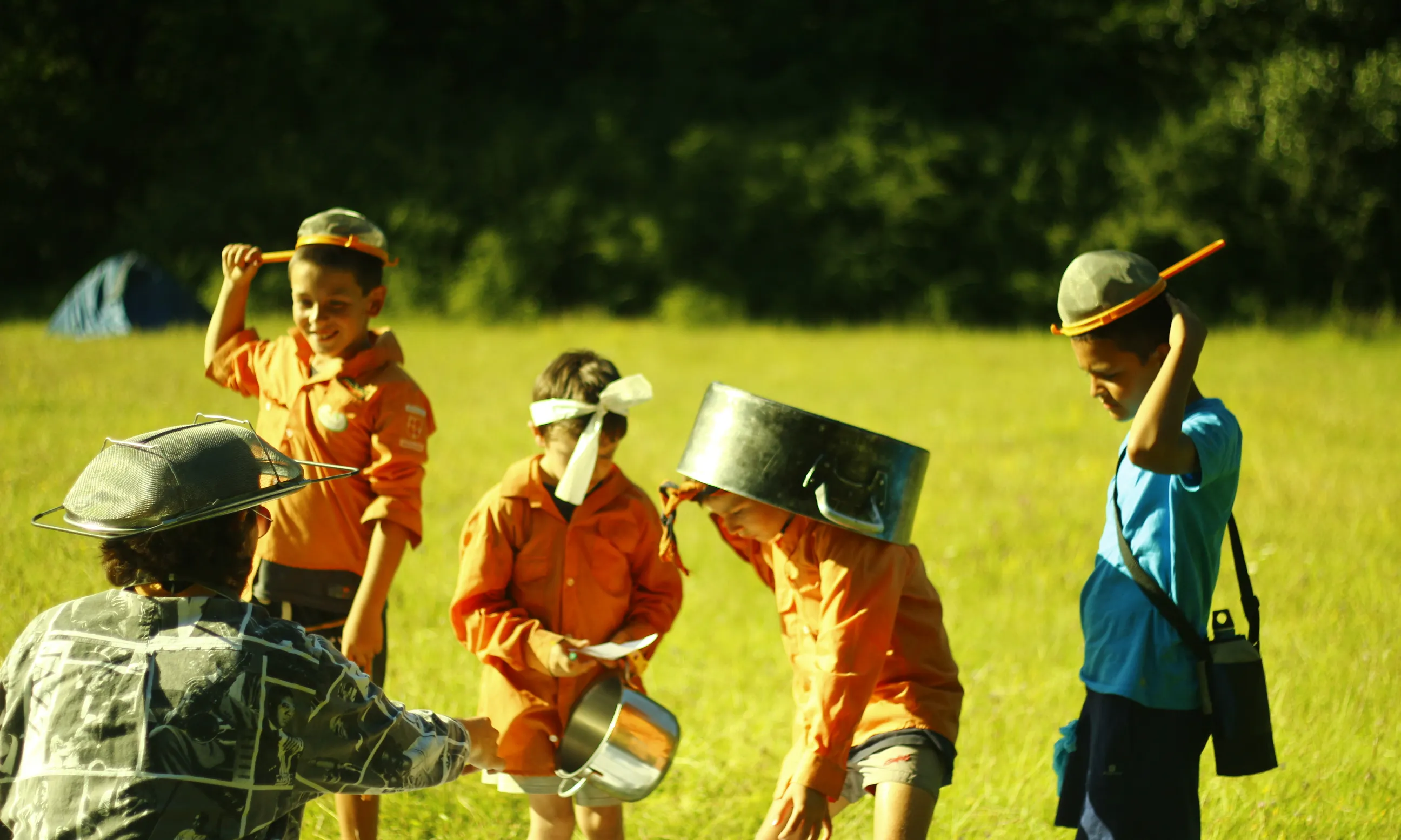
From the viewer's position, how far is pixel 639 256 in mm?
22891

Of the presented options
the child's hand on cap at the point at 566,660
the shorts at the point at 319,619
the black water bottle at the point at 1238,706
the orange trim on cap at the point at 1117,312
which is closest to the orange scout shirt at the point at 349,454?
the shorts at the point at 319,619

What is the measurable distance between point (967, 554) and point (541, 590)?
14.9 feet

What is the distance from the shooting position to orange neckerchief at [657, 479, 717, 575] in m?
2.81

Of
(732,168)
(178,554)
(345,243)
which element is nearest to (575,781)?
(178,554)

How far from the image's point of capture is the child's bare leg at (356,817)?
3494mm

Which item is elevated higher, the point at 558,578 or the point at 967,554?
the point at 967,554

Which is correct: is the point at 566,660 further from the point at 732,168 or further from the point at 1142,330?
the point at 732,168

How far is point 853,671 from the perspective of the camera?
8.75ft

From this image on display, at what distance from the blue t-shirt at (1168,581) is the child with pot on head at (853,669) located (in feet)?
1.31

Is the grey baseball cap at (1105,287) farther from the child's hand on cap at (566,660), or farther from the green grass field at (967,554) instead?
the green grass field at (967,554)

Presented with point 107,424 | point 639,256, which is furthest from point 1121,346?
point 639,256

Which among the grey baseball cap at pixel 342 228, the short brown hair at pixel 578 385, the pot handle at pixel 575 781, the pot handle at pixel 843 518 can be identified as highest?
the grey baseball cap at pixel 342 228

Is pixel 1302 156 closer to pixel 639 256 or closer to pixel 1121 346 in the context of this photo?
pixel 639 256

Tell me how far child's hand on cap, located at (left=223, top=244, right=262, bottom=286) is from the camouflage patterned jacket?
1.78m
